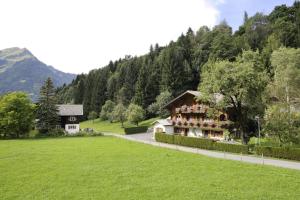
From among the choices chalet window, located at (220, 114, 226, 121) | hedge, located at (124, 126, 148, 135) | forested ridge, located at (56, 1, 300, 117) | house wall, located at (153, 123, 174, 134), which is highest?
forested ridge, located at (56, 1, 300, 117)

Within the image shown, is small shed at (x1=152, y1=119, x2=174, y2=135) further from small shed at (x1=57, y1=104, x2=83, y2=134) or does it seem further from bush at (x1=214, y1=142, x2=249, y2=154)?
small shed at (x1=57, y1=104, x2=83, y2=134)

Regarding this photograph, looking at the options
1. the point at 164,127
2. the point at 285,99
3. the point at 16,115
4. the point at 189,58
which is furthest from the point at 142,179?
the point at 189,58

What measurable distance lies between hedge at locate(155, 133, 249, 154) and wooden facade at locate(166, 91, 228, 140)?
24.0 ft

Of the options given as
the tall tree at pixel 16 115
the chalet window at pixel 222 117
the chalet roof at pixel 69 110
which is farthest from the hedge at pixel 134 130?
the chalet window at pixel 222 117

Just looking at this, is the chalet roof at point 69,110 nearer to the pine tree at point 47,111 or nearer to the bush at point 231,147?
the pine tree at point 47,111

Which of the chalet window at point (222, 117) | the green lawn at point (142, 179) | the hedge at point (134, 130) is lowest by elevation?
the green lawn at point (142, 179)

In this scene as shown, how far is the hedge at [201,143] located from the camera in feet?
136

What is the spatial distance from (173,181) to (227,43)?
8224cm

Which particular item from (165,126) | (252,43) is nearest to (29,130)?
(165,126)

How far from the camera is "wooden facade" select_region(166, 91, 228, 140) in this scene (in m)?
55.8

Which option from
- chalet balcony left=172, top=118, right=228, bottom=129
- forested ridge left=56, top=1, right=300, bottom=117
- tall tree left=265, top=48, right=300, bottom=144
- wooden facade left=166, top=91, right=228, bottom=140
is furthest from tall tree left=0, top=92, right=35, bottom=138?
tall tree left=265, top=48, right=300, bottom=144

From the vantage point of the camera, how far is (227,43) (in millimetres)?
98188

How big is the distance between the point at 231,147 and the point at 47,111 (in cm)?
5002

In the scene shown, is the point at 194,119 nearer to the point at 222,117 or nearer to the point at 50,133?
the point at 222,117
